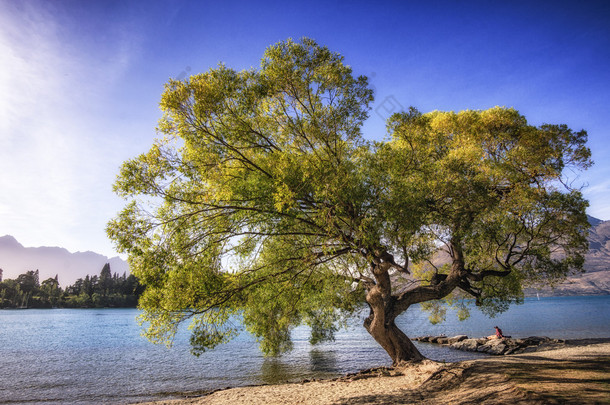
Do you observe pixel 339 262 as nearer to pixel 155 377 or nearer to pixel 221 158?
pixel 221 158

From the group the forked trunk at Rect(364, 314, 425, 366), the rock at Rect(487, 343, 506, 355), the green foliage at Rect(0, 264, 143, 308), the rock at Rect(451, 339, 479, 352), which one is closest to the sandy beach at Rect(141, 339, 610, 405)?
the forked trunk at Rect(364, 314, 425, 366)

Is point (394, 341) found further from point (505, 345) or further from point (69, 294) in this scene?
point (69, 294)

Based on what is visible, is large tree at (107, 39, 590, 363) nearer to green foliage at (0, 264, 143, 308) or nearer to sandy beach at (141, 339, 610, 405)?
sandy beach at (141, 339, 610, 405)

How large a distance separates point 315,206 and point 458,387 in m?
8.26

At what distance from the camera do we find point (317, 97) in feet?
45.0

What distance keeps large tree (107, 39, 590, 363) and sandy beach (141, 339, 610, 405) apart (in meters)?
2.05

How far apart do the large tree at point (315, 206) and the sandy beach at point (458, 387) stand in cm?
205

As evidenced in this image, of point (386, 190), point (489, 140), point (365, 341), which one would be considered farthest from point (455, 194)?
point (365, 341)

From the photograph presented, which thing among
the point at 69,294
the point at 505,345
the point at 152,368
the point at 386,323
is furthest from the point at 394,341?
the point at 69,294

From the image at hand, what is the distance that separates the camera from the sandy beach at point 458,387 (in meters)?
9.19

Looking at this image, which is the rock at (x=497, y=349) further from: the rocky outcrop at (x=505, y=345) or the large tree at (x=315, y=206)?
the large tree at (x=315, y=206)

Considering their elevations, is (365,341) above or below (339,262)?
below

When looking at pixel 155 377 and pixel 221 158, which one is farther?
pixel 155 377

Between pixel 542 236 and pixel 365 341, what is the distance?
93.8 feet
